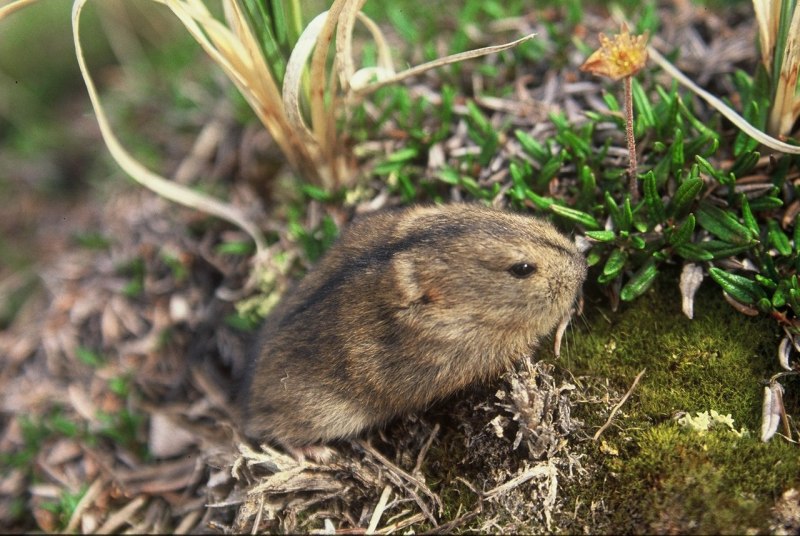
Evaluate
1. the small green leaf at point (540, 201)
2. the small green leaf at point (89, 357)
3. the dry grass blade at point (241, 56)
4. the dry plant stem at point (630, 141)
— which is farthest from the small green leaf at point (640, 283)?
the small green leaf at point (89, 357)

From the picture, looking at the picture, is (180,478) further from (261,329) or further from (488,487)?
(488,487)

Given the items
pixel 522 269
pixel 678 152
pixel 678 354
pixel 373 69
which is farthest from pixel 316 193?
pixel 678 354

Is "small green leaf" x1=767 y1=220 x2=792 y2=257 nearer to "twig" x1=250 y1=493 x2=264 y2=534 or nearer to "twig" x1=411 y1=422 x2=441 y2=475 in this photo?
"twig" x1=411 y1=422 x2=441 y2=475

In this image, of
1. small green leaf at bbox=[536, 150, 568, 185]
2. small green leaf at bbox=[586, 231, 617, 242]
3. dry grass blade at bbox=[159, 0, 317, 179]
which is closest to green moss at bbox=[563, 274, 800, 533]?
small green leaf at bbox=[586, 231, 617, 242]

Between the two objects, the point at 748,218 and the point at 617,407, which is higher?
the point at 748,218

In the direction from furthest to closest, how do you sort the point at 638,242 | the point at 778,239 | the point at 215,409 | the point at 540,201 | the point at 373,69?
1. the point at 215,409
2. the point at 373,69
3. the point at 540,201
4. the point at 638,242
5. the point at 778,239

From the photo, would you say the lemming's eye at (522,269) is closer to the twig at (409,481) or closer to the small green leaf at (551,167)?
the small green leaf at (551,167)

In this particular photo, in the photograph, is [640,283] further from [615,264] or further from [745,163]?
[745,163]

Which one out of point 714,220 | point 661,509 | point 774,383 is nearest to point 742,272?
point 714,220
